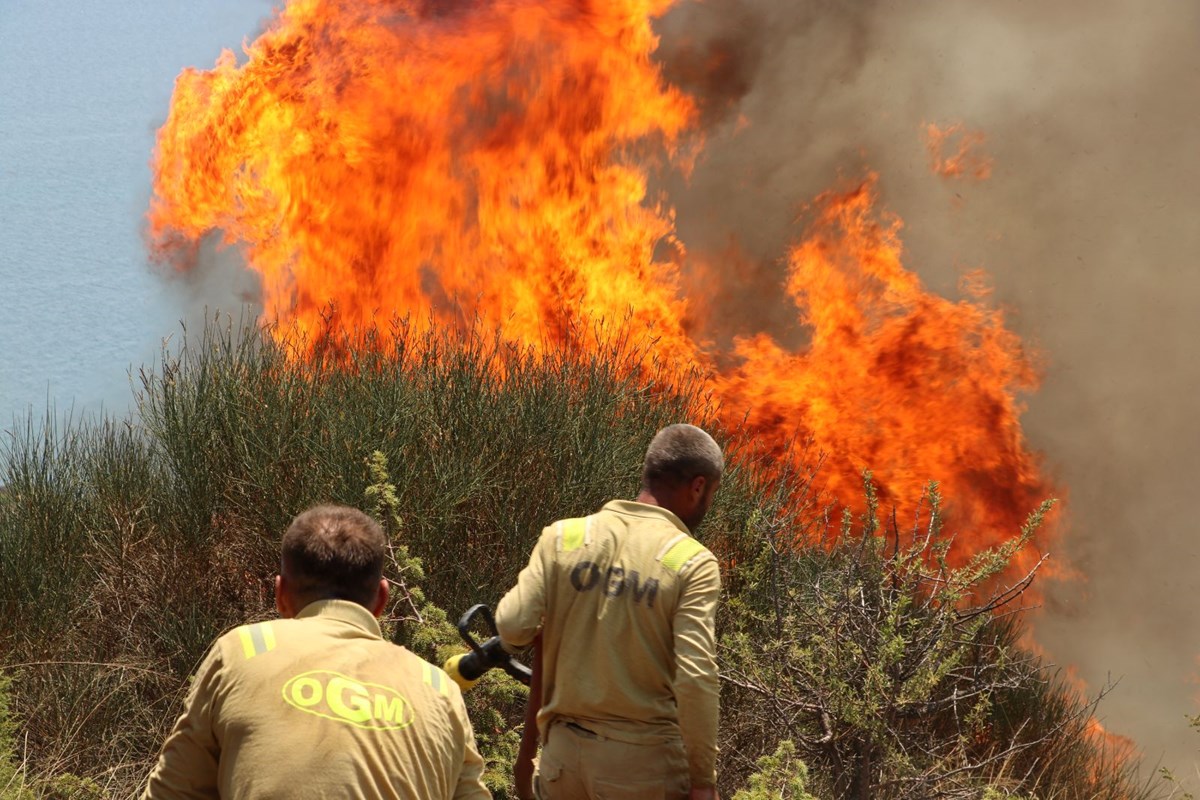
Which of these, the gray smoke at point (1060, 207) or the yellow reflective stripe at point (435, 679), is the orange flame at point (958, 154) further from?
the yellow reflective stripe at point (435, 679)

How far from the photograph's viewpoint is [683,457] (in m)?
3.75

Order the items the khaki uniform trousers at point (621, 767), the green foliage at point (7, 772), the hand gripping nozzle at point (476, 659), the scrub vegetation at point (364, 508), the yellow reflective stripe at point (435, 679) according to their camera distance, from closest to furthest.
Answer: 1. the yellow reflective stripe at point (435, 679)
2. the hand gripping nozzle at point (476, 659)
3. the khaki uniform trousers at point (621, 767)
4. the green foliage at point (7, 772)
5. the scrub vegetation at point (364, 508)

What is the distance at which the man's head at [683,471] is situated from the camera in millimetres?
3754

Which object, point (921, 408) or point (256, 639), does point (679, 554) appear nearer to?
point (256, 639)

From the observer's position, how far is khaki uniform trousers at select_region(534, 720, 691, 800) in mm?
3703

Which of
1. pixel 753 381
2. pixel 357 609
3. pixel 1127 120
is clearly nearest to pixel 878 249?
pixel 753 381

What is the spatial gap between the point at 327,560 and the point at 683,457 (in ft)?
4.74

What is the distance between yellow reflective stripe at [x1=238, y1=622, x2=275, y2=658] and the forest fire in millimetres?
12542

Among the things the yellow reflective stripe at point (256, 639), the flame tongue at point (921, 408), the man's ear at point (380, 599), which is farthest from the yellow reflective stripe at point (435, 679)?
the flame tongue at point (921, 408)

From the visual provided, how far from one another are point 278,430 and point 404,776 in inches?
315

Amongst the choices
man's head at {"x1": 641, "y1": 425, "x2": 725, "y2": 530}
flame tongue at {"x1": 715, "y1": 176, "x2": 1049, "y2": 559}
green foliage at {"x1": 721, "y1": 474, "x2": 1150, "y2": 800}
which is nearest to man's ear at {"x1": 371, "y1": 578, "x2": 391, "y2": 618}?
man's head at {"x1": 641, "y1": 425, "x2": 725, "y2": 530}

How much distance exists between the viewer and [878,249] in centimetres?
1519

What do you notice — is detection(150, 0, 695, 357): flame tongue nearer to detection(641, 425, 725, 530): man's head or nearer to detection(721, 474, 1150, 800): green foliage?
detection(721, 474, 1150, 800): green foliage

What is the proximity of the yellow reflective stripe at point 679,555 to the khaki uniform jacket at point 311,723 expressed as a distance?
1221 mm
